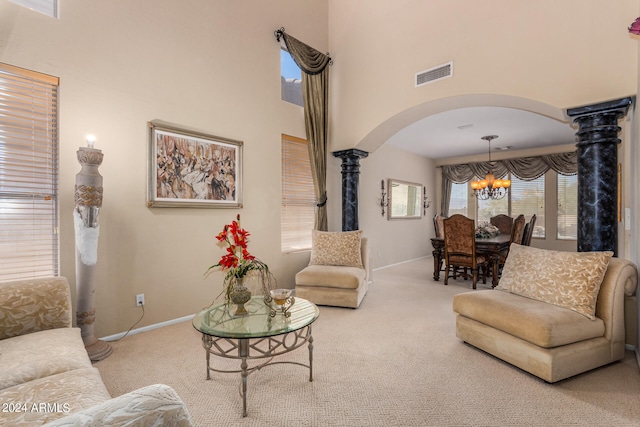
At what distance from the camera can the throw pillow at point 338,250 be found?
4184mm

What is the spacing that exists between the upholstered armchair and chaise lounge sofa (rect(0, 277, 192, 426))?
94.5 inches

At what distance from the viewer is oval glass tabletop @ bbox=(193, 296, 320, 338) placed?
1.87 metres

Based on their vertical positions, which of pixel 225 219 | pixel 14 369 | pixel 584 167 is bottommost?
pixel 14 369

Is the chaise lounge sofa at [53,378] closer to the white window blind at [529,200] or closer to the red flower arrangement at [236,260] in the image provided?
the red flower arrangement at [236,260]

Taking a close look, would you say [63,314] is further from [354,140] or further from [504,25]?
[504,25]

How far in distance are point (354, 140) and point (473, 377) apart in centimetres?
348

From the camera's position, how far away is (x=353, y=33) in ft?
15.8

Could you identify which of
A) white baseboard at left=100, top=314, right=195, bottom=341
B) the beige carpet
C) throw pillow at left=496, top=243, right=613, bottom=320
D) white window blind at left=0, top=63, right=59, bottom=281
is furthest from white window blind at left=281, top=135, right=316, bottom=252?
throw pillow at left=496, top=243, right=613, bottom=320

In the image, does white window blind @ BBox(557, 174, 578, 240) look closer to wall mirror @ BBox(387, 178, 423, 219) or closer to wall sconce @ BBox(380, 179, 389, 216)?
wall mirror @ BBox(387, 178, 423, 219)

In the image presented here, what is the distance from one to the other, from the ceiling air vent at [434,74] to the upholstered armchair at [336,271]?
6.98ft

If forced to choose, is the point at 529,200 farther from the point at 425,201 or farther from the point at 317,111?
the point at 317,111

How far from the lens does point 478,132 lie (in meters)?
6.12

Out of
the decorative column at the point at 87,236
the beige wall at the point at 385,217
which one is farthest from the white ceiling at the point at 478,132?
the decorative column at the point at 87,236

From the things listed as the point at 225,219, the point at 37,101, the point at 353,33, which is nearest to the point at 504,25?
the point at 353,33
